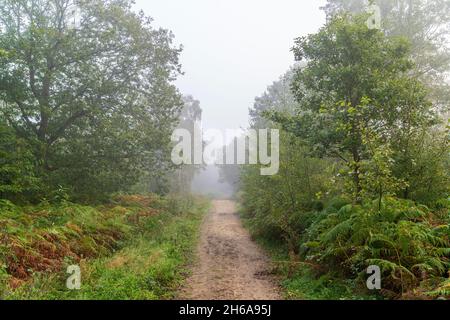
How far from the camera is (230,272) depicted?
A: 10.9m

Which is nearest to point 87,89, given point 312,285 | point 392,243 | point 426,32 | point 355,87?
point 355,87

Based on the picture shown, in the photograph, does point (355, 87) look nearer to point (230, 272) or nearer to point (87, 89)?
point (230, 272)

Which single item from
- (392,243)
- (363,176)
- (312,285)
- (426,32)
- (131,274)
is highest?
(426,32)

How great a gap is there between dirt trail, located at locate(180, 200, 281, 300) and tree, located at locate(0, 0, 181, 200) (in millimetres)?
5907

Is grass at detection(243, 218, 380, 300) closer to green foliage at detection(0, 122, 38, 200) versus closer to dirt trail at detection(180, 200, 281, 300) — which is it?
dirt trail at detection(180, 200, 281, 300)

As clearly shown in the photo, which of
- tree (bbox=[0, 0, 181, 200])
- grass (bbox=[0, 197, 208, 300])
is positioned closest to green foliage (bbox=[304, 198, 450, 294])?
grass (bbox=[0, 197, 208, 300])

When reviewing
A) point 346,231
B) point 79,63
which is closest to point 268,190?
point 346,231

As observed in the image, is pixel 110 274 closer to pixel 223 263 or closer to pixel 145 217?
pixel 223 263

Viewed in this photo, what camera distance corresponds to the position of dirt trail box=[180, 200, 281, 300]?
867 centimetres

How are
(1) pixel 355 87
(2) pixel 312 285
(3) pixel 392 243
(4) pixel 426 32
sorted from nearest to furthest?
(3) pixel 392 243 → (2) pixel 312 285 → (1) pixel 355 87 → (4) pixel 426 32

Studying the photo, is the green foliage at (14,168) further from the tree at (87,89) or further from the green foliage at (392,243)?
the green foliage at (392,243)

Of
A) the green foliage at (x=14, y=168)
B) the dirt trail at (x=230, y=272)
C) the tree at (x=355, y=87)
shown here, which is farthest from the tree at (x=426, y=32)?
the green foliage at (x=14, y=168)

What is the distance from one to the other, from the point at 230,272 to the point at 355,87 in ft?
22.2
